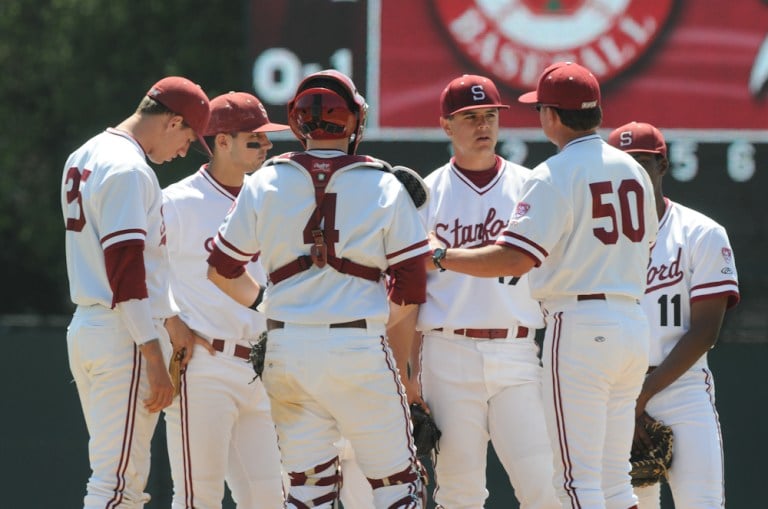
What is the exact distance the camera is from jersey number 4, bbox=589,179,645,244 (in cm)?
454

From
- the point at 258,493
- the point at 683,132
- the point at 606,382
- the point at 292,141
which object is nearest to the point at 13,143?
the point at 292,141

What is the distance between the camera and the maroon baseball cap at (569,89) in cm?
462

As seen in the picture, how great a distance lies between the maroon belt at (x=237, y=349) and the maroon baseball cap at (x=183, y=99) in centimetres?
82

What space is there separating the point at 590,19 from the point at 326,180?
3.39 metres

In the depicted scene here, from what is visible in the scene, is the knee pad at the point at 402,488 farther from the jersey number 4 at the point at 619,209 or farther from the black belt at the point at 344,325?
the jersey number 4 at the point at 619,209

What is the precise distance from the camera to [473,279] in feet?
17.0

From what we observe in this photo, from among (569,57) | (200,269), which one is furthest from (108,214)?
(569,57)

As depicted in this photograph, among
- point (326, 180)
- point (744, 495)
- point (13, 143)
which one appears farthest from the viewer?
point (13, 143)

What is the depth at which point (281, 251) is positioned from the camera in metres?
4.29

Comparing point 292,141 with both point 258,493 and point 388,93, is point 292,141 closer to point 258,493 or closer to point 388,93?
point 388,93

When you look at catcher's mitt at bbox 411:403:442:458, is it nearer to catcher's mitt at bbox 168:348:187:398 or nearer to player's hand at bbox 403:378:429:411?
player's hand at bbox 403:378:429:411

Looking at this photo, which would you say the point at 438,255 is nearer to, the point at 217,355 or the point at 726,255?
the point at 217,355

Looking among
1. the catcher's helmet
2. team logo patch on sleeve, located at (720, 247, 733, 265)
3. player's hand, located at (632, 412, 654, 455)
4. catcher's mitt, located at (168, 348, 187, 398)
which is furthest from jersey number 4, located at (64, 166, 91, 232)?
team logo patch on sleeve, located at (720, 247, 733, 265)

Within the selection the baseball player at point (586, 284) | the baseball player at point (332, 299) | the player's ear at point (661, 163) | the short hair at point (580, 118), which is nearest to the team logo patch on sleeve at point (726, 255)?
the player's ear at point (661, 163)
